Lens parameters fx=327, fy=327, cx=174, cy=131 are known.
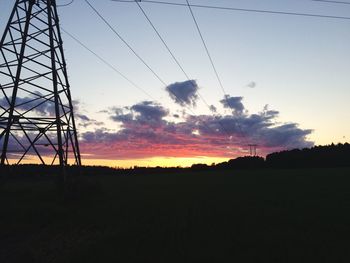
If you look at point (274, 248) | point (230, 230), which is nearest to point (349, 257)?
point (274, 248)

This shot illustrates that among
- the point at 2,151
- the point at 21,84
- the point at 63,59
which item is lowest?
the point at 2,151

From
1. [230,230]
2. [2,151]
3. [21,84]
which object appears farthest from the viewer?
[21,84]

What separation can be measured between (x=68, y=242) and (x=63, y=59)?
10862 millimetres

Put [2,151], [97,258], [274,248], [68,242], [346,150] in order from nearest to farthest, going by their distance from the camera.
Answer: [97,258] → [274,248] → [68,242] → [2,151] → [346,150]

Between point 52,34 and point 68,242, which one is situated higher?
point 52,34

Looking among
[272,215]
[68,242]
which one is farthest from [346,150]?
[68,242]

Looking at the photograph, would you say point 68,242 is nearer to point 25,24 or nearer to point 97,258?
point 97,258

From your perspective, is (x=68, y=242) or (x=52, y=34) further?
(x=52, y=34)

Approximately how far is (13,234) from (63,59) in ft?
32.3

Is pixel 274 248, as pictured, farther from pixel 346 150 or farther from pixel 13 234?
pixel 346 150

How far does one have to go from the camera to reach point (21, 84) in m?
15.9

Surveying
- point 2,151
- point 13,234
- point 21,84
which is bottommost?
point 13,234

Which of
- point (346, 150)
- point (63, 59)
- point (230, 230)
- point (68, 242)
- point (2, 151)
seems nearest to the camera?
point (68, 242)

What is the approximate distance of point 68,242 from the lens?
10578 mm
